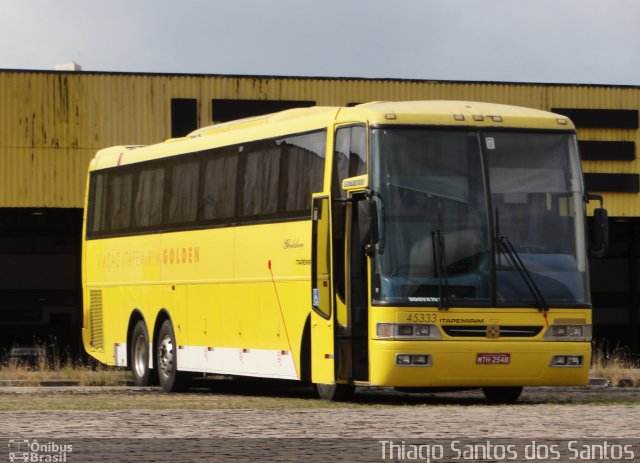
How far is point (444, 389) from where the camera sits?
21281 millimetres

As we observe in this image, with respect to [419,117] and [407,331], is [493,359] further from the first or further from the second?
[419,117]

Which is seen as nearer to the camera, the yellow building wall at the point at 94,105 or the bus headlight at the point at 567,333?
the bus headlight at the point at 567,333

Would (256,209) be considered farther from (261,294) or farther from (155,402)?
(155,402)

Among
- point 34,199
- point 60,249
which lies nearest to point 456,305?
point 34,199

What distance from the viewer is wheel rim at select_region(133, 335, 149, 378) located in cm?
2689

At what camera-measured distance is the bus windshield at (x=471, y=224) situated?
19.7 metres

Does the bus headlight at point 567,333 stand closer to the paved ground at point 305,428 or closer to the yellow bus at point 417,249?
the yellow bus at point 417,249

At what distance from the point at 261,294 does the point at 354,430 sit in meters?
7.67

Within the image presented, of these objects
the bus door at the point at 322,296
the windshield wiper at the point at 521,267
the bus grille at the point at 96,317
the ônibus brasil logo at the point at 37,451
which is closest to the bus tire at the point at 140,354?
the bus grille at the point at 96,317

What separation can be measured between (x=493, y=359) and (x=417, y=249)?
1.63m

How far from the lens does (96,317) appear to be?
2919cm

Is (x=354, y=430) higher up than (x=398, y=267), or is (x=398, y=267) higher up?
(x=398, y=267)

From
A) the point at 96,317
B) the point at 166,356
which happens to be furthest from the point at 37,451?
the point at 96,317

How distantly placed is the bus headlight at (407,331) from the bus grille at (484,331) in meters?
0.16
